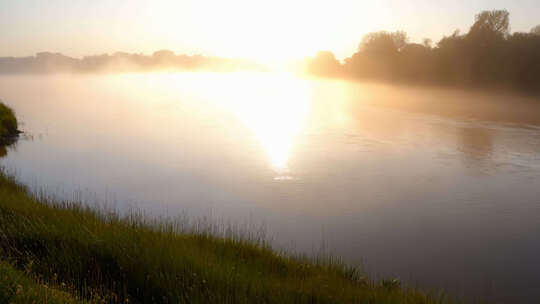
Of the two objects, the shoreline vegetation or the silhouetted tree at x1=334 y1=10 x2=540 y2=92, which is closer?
the shoreline vegetation

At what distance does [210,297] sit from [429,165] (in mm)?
19195

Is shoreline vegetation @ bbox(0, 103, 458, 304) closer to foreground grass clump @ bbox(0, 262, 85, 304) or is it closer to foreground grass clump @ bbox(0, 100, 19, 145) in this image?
foreground grass clump @ bbox(0, 262, 85, 304)

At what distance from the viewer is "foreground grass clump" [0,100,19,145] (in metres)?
26.1

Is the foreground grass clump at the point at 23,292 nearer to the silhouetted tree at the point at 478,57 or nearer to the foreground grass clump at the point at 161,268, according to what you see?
the foreground grass clump at the point at 161,268

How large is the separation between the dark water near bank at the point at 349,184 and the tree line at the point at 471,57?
33716 millimetres

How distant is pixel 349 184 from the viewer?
58.8ft

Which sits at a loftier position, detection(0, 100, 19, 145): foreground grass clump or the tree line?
the tree line

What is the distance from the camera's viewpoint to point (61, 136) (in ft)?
97.8

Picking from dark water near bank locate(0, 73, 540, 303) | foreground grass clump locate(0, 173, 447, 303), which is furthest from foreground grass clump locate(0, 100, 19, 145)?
foreground grass clump locate(0, 173, 447, 303)

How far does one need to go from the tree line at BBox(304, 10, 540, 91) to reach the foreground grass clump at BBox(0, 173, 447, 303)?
69.3 m

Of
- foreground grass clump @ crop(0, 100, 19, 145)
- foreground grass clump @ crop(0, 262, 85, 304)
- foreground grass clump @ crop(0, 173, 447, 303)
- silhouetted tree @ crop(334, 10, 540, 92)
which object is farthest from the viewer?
silhouetted tree @ crop(334, 10, 540, 92)

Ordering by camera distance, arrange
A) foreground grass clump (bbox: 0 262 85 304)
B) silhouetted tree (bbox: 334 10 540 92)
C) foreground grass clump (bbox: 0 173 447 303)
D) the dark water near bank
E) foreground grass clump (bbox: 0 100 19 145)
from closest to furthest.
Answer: foreground grass clump (bbox: 0 262 85 304) < foreground grass clump (bbox: 0 173 447 303) < the dark water near bank < foreground grass clump (bbox: 0 100 19 145) < silhouetted tree (bbox: 334 10 540 92)

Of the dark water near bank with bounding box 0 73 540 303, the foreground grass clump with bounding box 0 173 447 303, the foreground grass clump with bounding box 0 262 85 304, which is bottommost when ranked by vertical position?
the dark water near bank with bounding box 0 73 540 303

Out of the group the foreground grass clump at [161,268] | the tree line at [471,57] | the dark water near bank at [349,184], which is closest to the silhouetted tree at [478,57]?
the tree line at [471,57]
